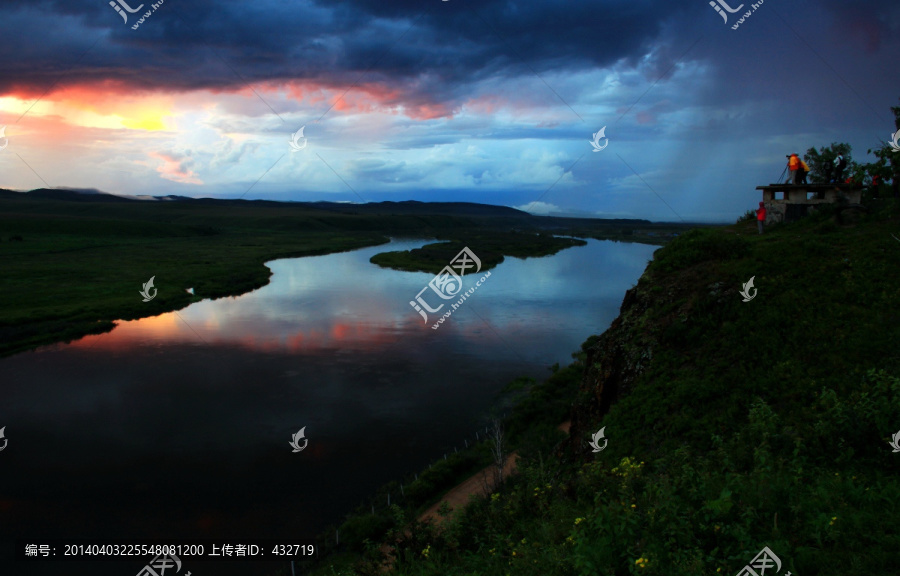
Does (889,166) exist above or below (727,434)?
above

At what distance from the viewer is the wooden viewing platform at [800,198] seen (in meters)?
15.6

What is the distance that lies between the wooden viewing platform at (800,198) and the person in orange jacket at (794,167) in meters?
0.33

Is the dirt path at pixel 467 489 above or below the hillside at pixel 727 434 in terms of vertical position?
below

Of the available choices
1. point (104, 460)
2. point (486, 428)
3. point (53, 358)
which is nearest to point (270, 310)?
point (53, 358)

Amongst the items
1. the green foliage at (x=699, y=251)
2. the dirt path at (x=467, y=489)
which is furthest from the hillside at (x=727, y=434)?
the dirt path at (x=467, y=489)

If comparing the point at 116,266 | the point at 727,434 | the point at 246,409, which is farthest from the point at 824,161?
the point at 116,266

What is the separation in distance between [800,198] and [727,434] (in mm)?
11447

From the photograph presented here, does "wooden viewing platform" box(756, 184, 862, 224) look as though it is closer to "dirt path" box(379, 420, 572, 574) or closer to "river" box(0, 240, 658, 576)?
"dirt path" box(379, 420, 572, 574)

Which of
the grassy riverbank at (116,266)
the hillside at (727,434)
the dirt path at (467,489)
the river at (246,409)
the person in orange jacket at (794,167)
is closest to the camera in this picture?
the hillside at (727,434)

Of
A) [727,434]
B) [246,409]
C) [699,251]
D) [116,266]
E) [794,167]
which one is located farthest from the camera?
[116,266]

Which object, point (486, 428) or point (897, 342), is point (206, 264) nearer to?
point (486, 428)

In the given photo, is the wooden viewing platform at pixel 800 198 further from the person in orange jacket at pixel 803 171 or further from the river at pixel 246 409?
the river at pixel 246 409

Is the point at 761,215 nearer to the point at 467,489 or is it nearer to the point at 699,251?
the point at 699,251

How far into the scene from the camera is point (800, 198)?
54.3 ft
